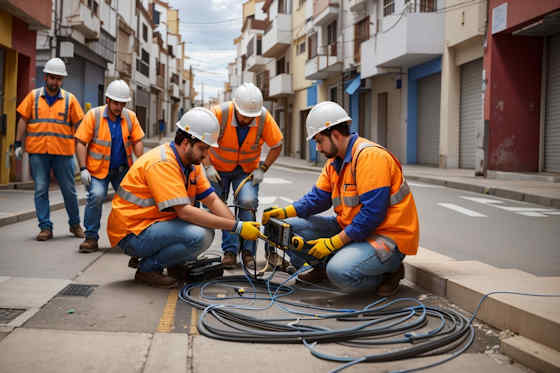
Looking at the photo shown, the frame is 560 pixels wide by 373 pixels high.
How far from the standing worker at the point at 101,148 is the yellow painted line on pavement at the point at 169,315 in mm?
2101

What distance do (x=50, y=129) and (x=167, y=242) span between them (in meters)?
3.12

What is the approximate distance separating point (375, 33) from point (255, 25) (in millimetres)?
29982

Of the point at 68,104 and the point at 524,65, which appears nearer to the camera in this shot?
the point at 68,104

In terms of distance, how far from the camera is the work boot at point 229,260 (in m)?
5.32

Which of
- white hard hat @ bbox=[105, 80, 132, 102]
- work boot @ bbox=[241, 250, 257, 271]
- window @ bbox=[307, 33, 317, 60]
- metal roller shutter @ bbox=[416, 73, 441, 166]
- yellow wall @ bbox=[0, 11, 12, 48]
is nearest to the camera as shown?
work boot @ bbox=[241, 250, 257, 271]

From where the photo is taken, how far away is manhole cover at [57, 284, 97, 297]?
13.6ft

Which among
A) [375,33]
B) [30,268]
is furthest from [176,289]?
[375,33]

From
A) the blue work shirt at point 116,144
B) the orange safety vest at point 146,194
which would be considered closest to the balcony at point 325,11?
the blue work shirt at point 116,144

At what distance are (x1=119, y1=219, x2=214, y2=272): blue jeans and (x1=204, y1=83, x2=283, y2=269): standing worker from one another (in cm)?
90

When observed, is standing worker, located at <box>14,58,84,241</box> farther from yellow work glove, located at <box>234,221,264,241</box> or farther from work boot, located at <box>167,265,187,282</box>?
yellow work glove, located at <box>234,221,264,241</box>

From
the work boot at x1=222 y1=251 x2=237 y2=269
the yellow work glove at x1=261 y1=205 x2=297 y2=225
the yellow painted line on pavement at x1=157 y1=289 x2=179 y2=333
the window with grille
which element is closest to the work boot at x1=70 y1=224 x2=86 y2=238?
the work boot at x1=222 y1=251 x2=237 y2=269

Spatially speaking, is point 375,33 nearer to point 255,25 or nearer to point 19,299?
point 19,299

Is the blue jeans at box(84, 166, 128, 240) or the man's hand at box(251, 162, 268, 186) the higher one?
the man's hand at box(251, 162, 268, 186)

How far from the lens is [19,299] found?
12.8 ft
